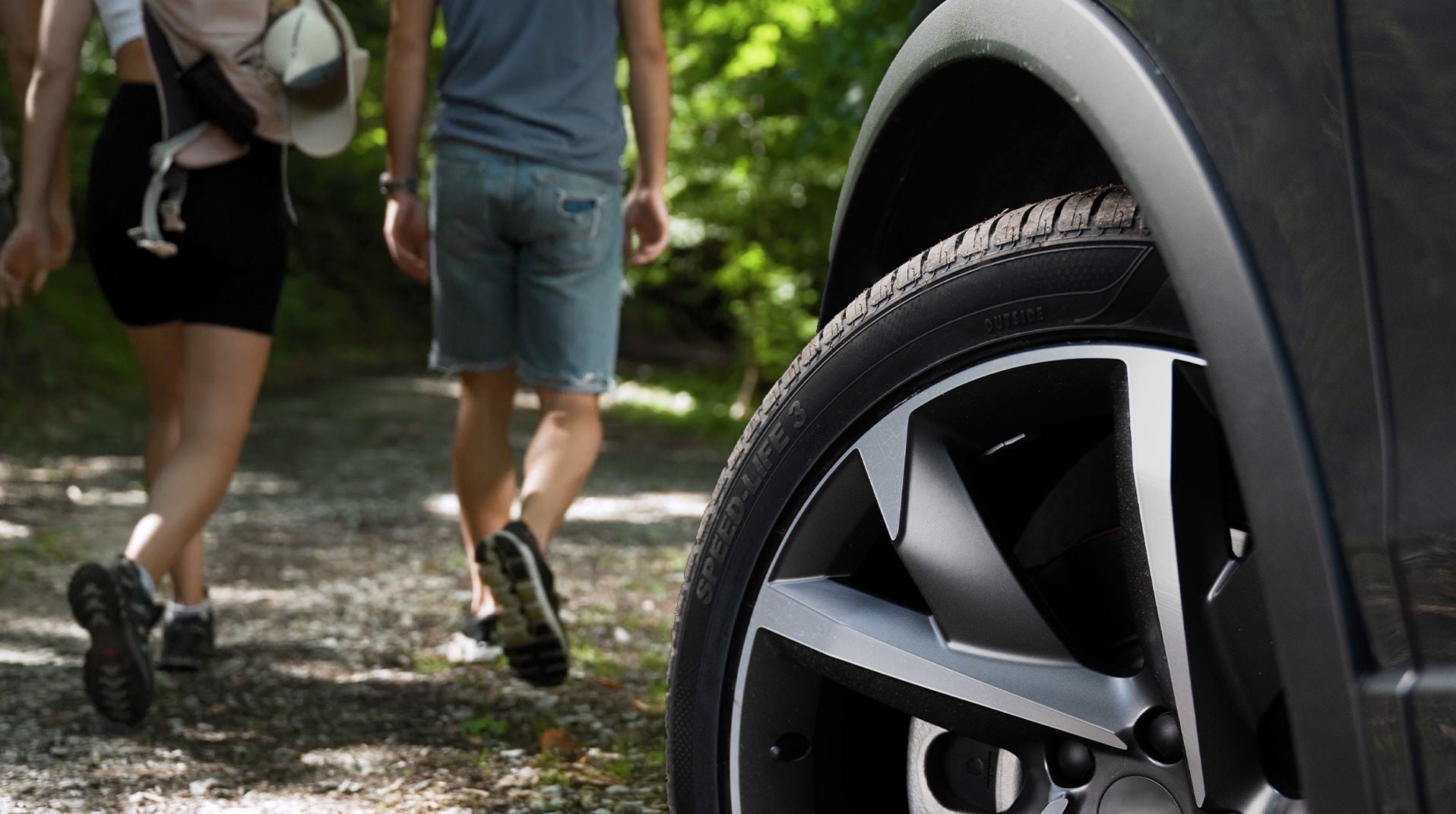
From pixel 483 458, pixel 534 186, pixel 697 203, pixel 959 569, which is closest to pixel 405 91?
pixel 534 186

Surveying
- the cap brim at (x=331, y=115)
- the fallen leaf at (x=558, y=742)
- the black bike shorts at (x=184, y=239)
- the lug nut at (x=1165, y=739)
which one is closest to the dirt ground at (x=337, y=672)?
the fallen leaf at (x=558, y=742)

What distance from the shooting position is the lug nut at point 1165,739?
152 centimetres

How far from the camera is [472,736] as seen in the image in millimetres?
3426

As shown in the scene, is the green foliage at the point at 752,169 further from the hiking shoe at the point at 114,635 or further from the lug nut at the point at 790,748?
the lug nut at the point at 790,748

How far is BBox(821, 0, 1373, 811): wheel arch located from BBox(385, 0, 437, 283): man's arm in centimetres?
229

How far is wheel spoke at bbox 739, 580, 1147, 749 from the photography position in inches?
61.5

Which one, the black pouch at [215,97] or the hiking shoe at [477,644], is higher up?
the black pouch at [215,97]

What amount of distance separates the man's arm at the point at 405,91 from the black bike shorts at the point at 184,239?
1.18ft

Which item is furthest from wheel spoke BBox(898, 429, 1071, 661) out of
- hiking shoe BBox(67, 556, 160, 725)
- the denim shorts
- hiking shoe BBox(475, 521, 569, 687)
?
the denim shorts

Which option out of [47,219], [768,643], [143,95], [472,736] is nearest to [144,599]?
[472,736]

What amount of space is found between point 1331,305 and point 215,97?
3.06m

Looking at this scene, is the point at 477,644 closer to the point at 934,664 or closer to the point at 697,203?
the point at 934,664

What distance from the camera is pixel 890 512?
5.55 feet

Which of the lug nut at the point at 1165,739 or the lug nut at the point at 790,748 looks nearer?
the lug nut at the point at 1165,739
